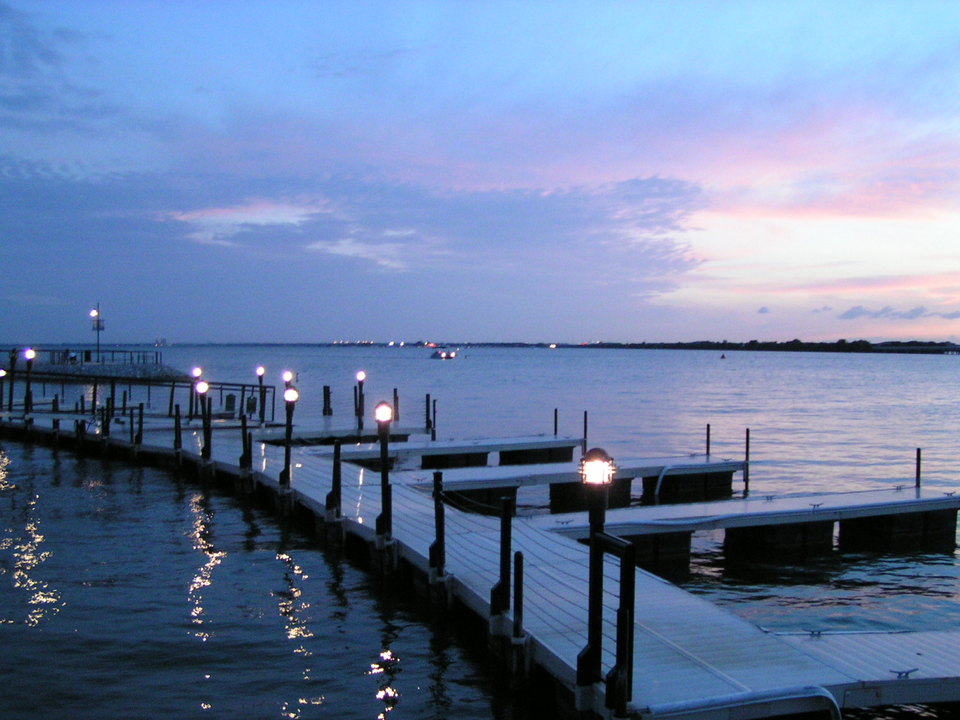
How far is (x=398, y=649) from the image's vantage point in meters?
11.0

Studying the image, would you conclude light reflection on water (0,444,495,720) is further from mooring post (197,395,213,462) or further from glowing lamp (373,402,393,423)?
mooring post (197,395,213,462)

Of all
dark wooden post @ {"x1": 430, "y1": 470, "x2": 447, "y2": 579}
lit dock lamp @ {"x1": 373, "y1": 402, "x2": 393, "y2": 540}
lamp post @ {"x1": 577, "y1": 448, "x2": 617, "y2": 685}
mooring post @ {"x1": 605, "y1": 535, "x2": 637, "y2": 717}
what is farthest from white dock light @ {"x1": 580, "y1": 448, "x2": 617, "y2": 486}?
lit dock lamp @ {"x1": 373, "y1": 402, "x2": 393, "y2": 540}

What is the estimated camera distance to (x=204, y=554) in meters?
15.7

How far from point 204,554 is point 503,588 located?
8.16 m

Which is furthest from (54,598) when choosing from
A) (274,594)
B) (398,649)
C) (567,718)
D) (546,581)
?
(567,718)

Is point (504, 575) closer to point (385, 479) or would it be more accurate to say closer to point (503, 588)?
point (503, 588)

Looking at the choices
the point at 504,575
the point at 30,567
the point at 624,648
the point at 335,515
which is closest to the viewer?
the point at 624,648

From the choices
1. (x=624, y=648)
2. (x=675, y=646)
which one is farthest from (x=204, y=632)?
(x=624, y=648)

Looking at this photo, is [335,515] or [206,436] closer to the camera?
[335,515]

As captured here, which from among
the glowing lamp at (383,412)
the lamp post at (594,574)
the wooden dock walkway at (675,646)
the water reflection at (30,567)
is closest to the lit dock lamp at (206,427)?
the water reflection at (30,567)

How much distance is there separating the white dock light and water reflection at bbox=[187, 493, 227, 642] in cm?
637

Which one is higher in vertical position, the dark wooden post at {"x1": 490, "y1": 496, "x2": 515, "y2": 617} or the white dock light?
the white dock light

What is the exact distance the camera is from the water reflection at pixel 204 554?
472 inches

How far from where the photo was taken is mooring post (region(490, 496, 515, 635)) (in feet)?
31.2
